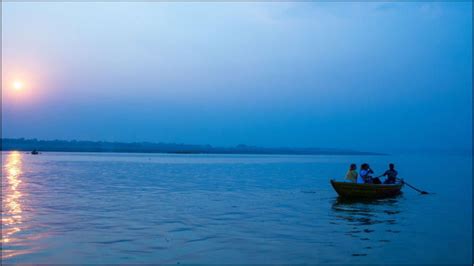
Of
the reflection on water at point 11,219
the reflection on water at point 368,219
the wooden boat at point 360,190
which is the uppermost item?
the wooden boat at point 360,190

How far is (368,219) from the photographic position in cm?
1800

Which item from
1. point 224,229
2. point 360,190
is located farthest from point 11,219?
point 360,190

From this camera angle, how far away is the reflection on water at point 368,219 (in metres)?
14.2

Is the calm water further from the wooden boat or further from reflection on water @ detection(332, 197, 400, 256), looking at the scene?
the wooden boat

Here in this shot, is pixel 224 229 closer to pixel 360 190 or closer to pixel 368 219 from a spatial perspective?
pixel 368 219

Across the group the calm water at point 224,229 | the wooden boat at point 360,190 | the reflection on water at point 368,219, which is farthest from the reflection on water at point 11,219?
the wooden boat at point 360,190

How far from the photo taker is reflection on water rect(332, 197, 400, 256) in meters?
14.2

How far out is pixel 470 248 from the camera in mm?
13141

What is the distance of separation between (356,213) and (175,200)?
8.87m

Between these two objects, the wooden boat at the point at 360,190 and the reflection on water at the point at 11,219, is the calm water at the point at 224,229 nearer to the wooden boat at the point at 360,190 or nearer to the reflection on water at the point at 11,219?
the reflection on water at the point at 11,219

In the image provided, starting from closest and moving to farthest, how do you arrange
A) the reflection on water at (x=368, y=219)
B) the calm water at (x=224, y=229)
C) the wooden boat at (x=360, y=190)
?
the calm water at (x=224, y=229) → the reflection on water at (x=368, y=219) → the wooden boat at (x=360, y=190)

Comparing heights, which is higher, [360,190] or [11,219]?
[360,190]

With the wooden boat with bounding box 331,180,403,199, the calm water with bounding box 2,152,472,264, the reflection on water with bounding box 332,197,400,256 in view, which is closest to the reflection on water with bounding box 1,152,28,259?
the calm water with bounding box 2,152,472,264

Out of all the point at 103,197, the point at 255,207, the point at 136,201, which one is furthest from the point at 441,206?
the point at 103,197
